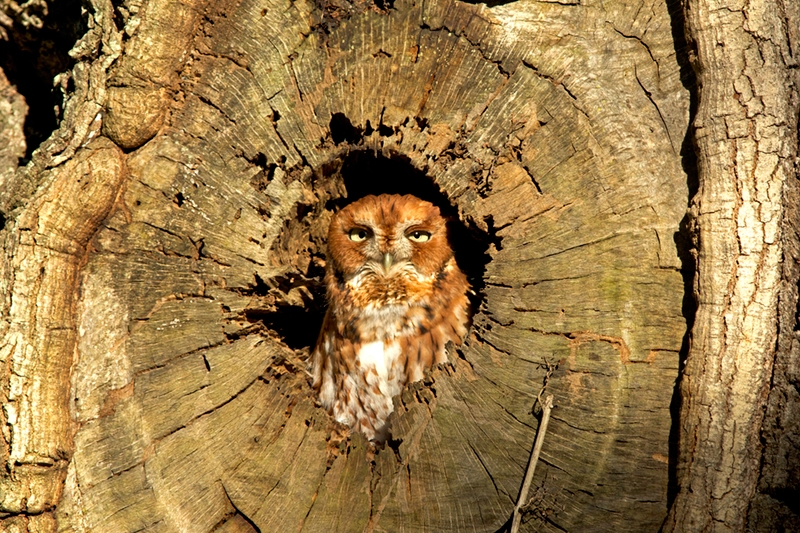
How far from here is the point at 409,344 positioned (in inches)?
106

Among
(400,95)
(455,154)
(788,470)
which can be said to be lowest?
(788,470)

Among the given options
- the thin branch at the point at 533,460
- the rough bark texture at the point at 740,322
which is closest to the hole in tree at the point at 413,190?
the thin branch at the point at 533,460

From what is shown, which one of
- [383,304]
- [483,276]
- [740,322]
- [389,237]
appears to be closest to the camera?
[740,322]

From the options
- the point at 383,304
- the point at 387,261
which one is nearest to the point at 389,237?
the point at 387,261

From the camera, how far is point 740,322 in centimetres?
181

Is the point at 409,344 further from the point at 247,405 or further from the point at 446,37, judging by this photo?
the point at 446,37

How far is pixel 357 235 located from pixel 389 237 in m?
0.18

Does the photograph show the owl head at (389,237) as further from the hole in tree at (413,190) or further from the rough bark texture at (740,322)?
the rough bark texture at (740,322)

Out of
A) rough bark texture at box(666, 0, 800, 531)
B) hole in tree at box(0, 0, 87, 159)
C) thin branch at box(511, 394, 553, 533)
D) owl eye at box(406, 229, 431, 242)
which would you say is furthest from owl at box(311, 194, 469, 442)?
hole in tree at box(0, 0, 87, 159)

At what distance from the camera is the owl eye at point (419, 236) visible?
8.68ft

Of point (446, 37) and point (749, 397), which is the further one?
point (446, 37)

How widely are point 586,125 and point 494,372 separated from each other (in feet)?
2.88

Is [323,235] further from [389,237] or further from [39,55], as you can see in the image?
[39,55]

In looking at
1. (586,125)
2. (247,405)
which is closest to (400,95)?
(586,125)
